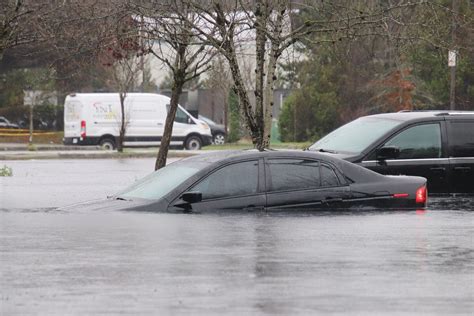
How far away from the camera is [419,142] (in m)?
17.9

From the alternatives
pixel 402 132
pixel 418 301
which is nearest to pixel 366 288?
pixel 418 301

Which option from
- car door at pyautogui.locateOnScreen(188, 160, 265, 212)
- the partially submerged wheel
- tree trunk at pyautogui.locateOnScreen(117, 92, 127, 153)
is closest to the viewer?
car door at pyautogui.locateOnScreen(188, 160, 265, 212)

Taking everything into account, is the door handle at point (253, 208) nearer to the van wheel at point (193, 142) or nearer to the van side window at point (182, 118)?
the van side window at point (182, 118)

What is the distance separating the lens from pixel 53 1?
2236cm

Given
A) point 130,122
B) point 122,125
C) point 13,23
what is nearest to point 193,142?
point 130,122

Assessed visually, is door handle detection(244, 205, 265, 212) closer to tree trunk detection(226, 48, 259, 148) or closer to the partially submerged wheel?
tree trunk detection(226, 48, 259, 148)

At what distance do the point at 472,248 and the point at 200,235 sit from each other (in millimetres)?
2870

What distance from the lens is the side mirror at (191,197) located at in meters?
13.6

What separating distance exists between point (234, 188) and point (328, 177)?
3.84ft

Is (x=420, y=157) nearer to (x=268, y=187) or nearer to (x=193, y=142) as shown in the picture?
(x=268, y=187)

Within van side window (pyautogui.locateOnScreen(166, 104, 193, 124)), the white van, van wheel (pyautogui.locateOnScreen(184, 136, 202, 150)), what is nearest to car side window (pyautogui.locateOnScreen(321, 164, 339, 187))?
the white van

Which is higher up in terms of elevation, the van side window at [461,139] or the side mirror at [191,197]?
the van side window at [461,139]

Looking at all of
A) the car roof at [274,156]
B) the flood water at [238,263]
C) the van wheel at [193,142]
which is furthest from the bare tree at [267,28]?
the van wheel at [193,142]

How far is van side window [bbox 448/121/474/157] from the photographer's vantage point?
17.9m
